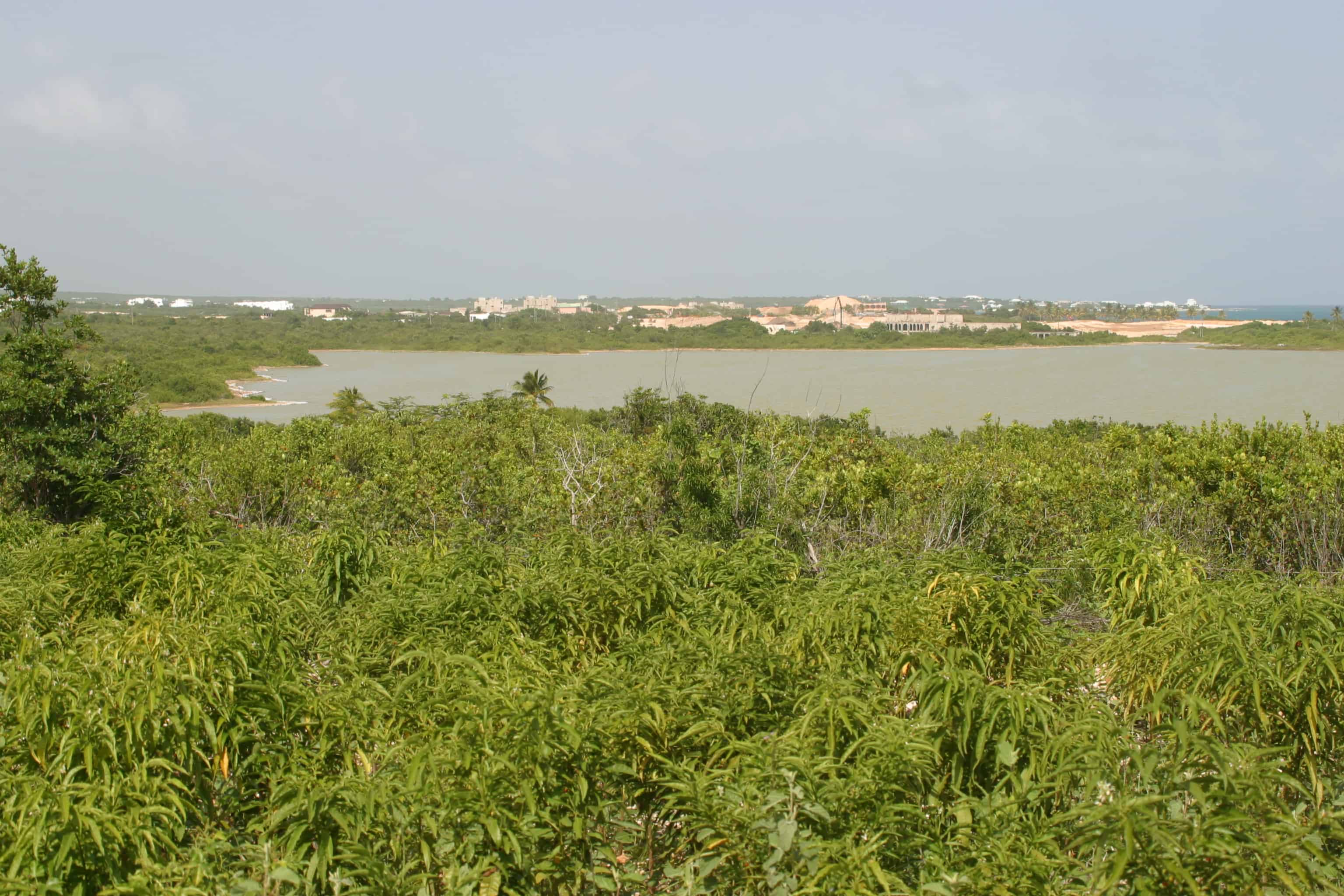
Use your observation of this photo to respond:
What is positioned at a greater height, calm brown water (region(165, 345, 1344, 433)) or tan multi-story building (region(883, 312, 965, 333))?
tan multi-story building (region(883, 312, 965, 333))

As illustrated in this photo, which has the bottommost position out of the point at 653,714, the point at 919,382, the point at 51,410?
the point at 919,382

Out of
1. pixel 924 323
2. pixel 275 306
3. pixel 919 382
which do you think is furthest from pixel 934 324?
pixel 275 306

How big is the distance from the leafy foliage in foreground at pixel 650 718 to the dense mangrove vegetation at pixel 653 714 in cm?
1

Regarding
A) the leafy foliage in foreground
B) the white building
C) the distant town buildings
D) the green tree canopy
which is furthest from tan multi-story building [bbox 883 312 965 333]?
the white building

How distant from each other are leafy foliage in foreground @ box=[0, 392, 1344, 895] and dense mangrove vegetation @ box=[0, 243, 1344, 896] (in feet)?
0.05

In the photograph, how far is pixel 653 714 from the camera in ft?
10.2

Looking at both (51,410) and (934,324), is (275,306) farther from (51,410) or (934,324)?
(51,410)

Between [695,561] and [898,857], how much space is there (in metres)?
2.48

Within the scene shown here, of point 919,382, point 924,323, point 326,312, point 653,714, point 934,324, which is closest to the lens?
point 653,714

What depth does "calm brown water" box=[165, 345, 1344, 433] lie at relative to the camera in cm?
3672

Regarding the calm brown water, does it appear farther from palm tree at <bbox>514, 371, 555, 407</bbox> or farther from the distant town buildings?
the distant town buildings

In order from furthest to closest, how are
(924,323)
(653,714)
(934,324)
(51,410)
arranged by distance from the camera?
(924,323)
(934,324)
(51,410)
(653,714)

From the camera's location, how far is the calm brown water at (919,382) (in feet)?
120

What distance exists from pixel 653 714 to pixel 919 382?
4909 centimetres
